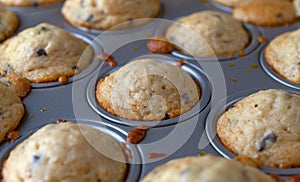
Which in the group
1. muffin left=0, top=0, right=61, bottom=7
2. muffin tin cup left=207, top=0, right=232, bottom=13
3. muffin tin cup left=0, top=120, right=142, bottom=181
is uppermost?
muffin tin cup left=207, top=0, right=232, bottom=13

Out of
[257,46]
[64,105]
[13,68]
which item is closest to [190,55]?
[257,46]

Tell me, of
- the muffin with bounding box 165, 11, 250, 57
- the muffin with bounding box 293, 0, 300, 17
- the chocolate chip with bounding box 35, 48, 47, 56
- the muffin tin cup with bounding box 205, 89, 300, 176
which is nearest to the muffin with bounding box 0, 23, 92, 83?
the chocolate chip with bounding box 35, 48, 47, 56

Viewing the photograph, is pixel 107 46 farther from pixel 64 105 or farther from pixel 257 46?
pixel 257 46

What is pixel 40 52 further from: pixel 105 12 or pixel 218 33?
pixel 218 33

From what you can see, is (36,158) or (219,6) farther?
(219,6)

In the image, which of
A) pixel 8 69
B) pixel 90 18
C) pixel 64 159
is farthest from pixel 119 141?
pixel 90 18

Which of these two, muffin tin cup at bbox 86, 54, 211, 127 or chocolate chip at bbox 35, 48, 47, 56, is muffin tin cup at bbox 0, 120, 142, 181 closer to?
muffin tin cup at bbox 86, 54, 211, 127
